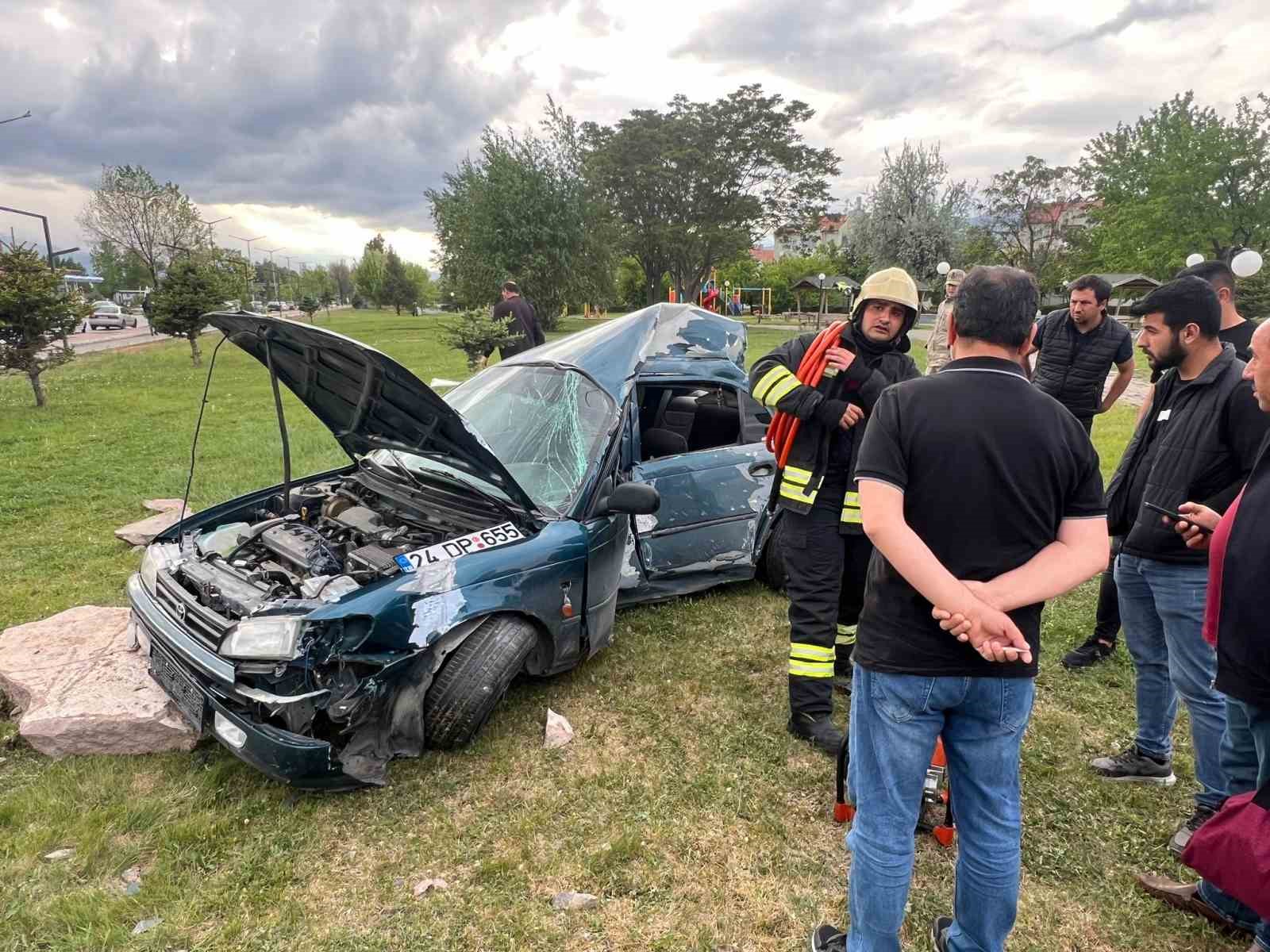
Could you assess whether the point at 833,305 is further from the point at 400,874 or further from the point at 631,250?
the point at 400,874

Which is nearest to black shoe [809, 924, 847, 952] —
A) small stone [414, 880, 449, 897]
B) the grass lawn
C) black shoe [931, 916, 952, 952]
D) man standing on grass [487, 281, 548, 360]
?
the grass lawn

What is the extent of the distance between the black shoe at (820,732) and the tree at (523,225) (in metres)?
22.7

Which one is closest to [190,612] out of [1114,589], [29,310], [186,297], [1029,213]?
[1114,589]

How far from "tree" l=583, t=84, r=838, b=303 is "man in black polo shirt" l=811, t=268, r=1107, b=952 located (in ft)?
97.4

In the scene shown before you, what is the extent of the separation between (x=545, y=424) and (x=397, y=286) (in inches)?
2600

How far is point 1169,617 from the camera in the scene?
2.44 metres

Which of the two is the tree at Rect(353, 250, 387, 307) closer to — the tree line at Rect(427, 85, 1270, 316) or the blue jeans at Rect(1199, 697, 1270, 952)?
the tree line at Rect(427, 85, 1270, 316)

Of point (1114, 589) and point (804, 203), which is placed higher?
point (804, 203)

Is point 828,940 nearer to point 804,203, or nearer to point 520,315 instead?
point 520,315

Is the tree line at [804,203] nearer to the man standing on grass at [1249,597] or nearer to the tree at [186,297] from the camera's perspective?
the tree at [186,297]

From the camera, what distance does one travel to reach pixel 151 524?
5.68m

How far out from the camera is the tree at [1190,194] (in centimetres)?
3131

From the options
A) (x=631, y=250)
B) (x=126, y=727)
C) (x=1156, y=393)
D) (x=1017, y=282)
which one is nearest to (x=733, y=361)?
(x=1156, y=393)

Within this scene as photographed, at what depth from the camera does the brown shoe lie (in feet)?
7.14
